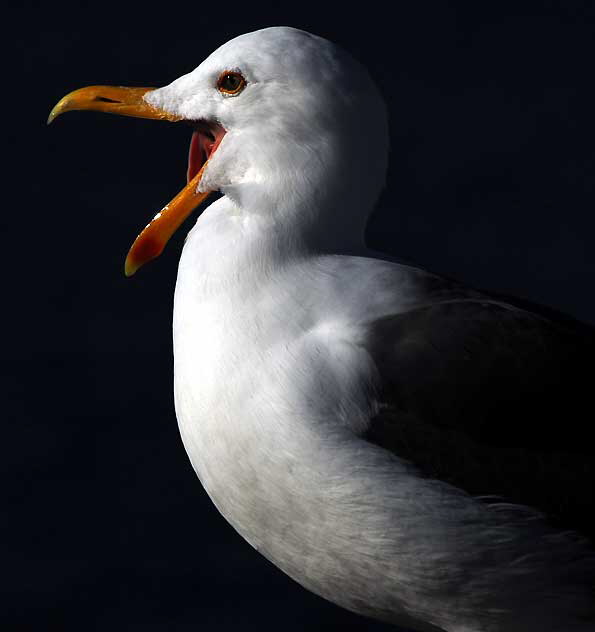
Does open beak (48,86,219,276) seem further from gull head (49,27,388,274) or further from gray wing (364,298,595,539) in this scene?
gray wing (364,298,595,539)

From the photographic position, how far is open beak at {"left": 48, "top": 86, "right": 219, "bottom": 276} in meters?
3.66

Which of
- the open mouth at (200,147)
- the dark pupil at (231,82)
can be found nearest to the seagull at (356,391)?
the dark pupil at (231,82)

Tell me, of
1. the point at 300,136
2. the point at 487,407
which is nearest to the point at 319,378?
the point at 487,407

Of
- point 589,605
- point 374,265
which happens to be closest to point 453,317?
point 374,265

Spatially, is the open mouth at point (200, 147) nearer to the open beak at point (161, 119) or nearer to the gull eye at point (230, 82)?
the open beak at point (161, 119)

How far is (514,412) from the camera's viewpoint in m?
3.46

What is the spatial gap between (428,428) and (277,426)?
289 millimetres

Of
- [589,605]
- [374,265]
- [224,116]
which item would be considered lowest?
[589,605]

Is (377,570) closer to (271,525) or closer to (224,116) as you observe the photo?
(271,525)

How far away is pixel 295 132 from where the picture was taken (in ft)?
11.5

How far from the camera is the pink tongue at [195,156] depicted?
3.76 meters

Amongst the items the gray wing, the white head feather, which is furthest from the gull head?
the gray wing

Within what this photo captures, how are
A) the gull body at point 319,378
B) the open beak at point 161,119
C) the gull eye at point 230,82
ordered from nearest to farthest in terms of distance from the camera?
1. the gull body at point 319,378
2. the gull eye at point 230,82
3. the open beak at point 161,119

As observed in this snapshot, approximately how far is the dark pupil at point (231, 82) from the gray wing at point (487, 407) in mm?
559
